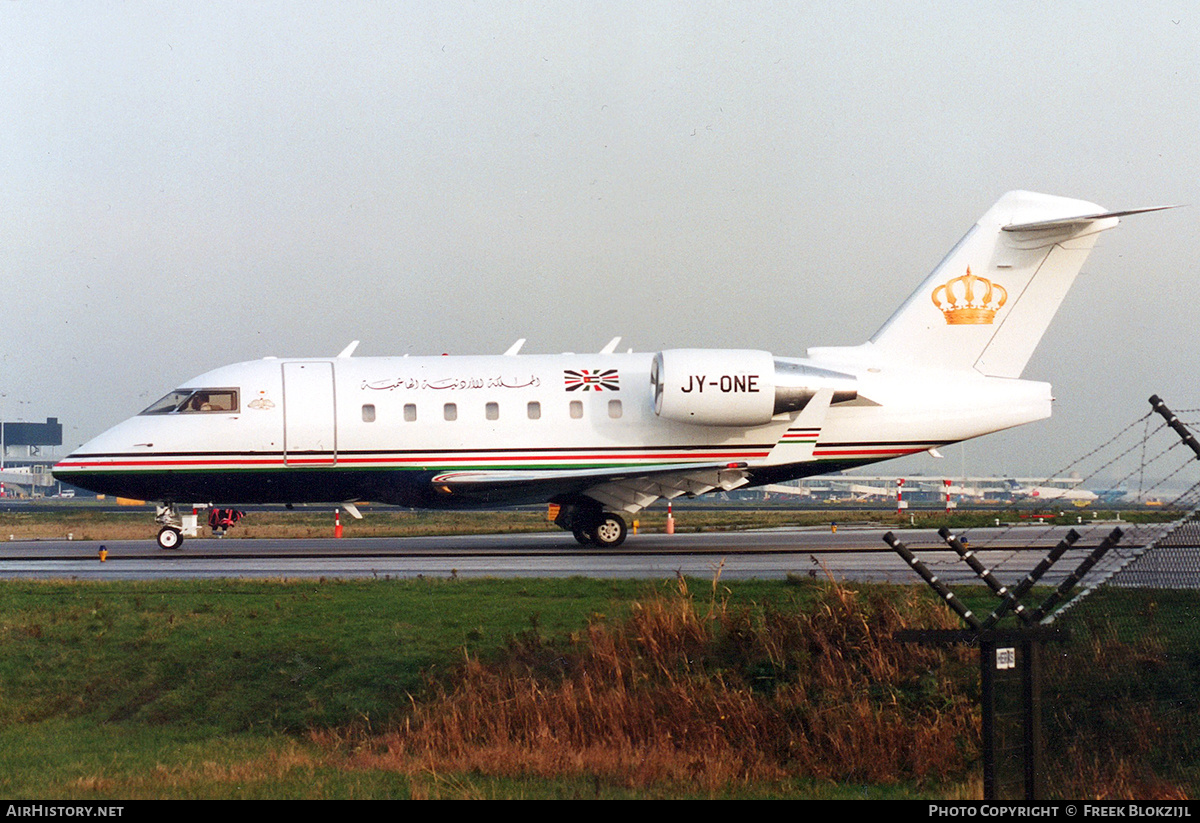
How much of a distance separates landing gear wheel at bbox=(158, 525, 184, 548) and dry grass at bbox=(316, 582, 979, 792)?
52.0ft

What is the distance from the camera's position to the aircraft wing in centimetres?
2511

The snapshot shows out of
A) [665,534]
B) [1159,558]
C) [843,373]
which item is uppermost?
[843,373]

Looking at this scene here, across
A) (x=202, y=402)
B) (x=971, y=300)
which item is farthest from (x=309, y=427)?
(x=971, y=300)

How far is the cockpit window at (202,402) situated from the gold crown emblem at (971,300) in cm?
1605

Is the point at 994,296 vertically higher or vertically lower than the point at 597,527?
higher

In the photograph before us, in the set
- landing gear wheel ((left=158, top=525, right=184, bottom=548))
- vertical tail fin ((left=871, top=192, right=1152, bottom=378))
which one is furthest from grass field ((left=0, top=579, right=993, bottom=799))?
vertical tail fin ((left=871, top=192, right=1152, bottom=378))

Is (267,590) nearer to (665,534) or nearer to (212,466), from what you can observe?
(212,466)

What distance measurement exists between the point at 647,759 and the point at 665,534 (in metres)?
20.7

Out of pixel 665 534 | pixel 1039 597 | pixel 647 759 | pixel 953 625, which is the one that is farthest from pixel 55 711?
pixel 665 534

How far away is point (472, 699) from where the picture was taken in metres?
12.7

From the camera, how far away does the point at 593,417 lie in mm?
25969

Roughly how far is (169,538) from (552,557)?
9.96 metres

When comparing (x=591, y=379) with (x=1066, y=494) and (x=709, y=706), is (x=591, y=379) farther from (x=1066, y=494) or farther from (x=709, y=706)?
(x=1066, y=494)

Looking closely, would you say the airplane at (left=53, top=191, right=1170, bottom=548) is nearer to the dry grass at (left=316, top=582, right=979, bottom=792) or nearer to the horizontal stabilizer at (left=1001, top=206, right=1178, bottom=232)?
the horizontal stabilizer at (left=1001, top=206, right=1178, bottom=232)
